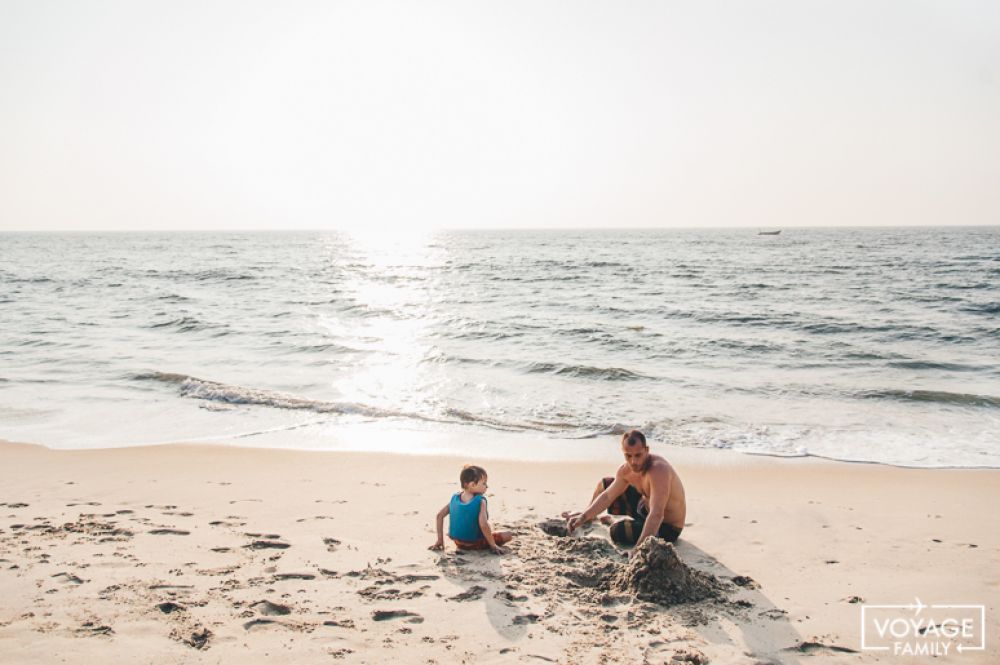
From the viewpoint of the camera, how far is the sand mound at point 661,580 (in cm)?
455

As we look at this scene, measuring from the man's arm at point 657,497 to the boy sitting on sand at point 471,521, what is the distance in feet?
3.86

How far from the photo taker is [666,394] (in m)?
12.3

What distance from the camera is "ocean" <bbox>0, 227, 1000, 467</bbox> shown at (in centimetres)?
1011

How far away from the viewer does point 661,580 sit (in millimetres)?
4602

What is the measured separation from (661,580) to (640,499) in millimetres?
1372

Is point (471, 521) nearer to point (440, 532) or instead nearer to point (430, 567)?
point (440, 532)

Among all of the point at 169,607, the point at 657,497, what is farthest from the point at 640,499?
the point at 169,607

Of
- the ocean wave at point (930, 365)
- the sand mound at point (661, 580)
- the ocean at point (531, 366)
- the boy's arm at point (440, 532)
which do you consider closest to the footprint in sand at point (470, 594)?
the boy's arm at point (440, 532)

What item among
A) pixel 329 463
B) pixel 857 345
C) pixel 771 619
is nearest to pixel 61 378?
pixel 329 463

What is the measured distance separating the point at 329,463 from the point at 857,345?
45.3 ft

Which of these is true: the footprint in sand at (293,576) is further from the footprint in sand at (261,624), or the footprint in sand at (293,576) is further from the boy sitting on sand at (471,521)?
the boy sitting on sand at (471,521)

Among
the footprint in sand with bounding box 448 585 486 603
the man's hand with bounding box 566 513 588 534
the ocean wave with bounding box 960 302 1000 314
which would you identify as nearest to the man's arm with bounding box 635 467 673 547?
the man's hand with bounding box 566 513 588 534

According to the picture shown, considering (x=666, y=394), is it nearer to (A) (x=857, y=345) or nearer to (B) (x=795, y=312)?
(A) (x=857, y=345)

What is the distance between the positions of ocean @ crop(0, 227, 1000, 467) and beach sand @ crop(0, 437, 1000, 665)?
1876mm
